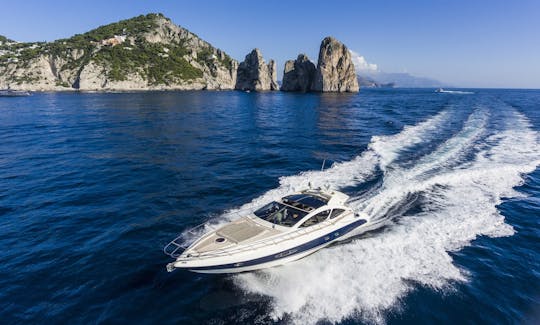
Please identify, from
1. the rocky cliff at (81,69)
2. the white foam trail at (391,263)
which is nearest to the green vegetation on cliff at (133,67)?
the rocky cliff at (81,69)

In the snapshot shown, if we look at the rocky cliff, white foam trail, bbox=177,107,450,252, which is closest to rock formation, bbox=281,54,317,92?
the rocky cliff

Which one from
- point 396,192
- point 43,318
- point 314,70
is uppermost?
point 314,70

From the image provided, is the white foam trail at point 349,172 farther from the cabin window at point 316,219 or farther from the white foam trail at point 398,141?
the cabin window at point 316,219

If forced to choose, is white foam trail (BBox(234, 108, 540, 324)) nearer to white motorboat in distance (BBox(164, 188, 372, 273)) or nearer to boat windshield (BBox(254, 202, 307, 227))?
white motorboat in distance (BBox(164, 188, 372, 273))

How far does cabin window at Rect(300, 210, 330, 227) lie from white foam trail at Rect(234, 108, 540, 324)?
158 cm

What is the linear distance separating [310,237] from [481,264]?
837 centimetres

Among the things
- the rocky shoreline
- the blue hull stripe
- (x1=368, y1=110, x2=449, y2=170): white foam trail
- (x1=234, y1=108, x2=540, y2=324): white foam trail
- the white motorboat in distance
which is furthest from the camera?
the rocky shoreline

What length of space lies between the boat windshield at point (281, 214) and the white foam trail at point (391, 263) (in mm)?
2028

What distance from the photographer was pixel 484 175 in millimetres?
24797

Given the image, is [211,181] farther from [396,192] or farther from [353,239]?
[396,192]

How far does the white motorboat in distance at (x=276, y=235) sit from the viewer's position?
12.2m

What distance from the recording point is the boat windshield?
1442cm

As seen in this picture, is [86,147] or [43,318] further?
[86,147]

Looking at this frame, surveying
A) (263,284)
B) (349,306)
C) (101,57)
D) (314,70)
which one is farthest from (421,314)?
(101,57)
